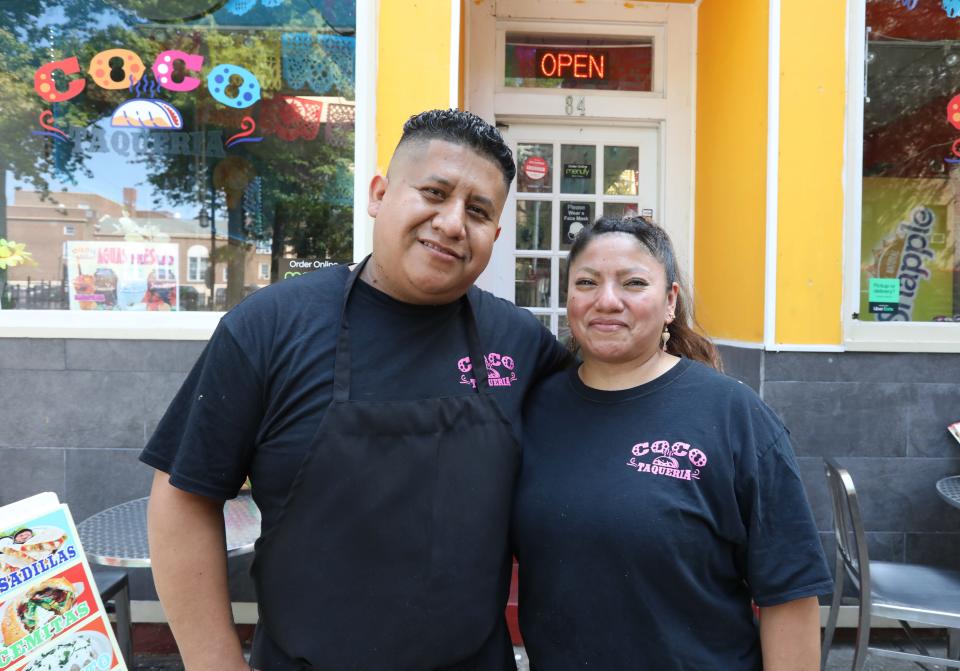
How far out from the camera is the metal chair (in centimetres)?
265

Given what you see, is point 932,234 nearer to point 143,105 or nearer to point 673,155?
point 673,155

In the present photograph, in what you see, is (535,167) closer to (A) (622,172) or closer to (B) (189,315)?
(A) (622,172)

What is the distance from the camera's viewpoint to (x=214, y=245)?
364 centimetres

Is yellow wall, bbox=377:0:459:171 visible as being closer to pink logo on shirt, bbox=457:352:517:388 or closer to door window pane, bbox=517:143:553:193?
door window pane, bbox=517:143:553:193

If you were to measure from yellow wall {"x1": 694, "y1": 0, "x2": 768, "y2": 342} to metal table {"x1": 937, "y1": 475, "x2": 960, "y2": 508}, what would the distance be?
1.11 metres

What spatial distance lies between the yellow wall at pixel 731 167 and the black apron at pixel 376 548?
9.10ft

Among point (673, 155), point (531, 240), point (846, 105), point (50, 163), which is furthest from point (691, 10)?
point (50, 163)

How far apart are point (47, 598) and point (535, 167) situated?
3585 mm

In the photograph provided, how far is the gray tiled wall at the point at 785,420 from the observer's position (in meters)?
3.38

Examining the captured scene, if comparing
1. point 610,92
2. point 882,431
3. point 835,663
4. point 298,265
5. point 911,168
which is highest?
point 610,92

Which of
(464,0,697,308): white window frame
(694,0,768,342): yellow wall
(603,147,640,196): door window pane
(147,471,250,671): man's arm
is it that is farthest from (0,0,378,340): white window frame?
(147,471,250,671): man's arm

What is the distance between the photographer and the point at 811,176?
3.53 m

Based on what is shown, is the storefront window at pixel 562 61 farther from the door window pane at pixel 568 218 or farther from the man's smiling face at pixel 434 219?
the man's smiling face at pixel 434 219

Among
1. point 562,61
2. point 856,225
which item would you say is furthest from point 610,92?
point 856,225
